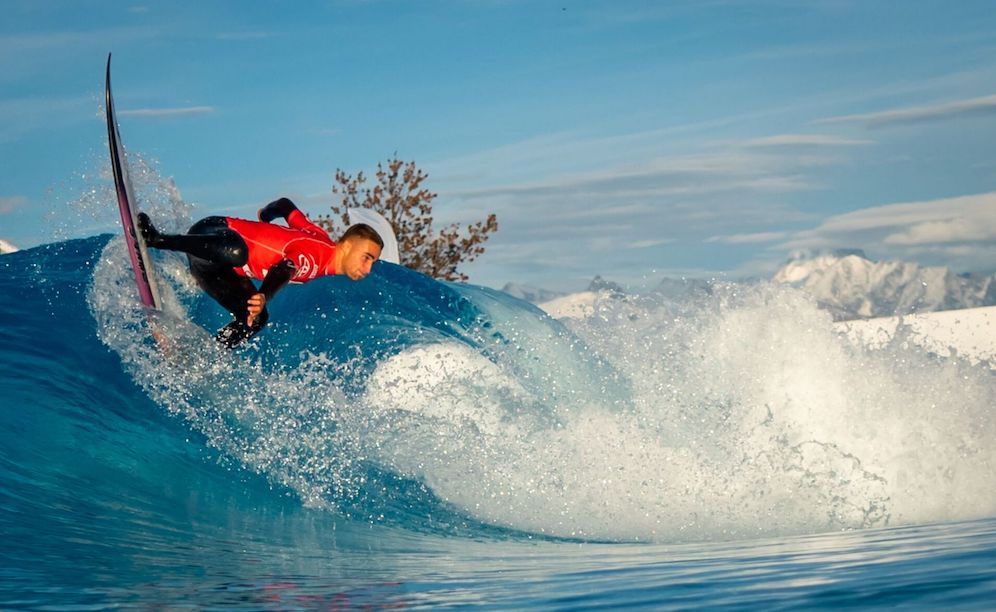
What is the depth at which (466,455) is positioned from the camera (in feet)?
19.6

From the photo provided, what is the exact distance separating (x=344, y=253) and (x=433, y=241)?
1319 centimetres

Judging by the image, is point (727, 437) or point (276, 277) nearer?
point (276, 277)

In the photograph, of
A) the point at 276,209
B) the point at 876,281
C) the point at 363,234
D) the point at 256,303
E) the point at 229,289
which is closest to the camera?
the point at 256,303

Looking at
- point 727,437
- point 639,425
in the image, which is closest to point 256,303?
point 639,425

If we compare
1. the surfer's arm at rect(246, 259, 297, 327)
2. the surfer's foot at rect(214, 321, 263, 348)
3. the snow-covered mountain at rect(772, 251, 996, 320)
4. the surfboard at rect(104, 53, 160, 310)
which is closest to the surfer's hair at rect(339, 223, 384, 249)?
the surfer's arm at rect(246, 259, 297, 327)

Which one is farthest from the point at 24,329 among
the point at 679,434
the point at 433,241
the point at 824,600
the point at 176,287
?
the point at 433,241

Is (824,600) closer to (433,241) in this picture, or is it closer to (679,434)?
(679,434)

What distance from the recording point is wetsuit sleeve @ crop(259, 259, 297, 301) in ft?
17.8

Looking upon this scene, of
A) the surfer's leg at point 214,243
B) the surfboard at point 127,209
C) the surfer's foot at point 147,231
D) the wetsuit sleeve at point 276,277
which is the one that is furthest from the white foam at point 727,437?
the surfer's foot at point 147,231

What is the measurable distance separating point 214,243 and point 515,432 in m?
1.91

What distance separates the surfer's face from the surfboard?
1262 millimetres

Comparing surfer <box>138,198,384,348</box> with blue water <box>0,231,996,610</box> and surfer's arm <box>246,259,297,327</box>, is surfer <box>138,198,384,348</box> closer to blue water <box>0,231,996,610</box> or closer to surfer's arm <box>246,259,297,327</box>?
surfer's arm <box>246,259,297,327</box>

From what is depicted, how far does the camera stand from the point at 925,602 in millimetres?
2424

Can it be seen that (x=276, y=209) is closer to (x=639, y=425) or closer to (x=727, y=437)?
(x=639, y=425)
